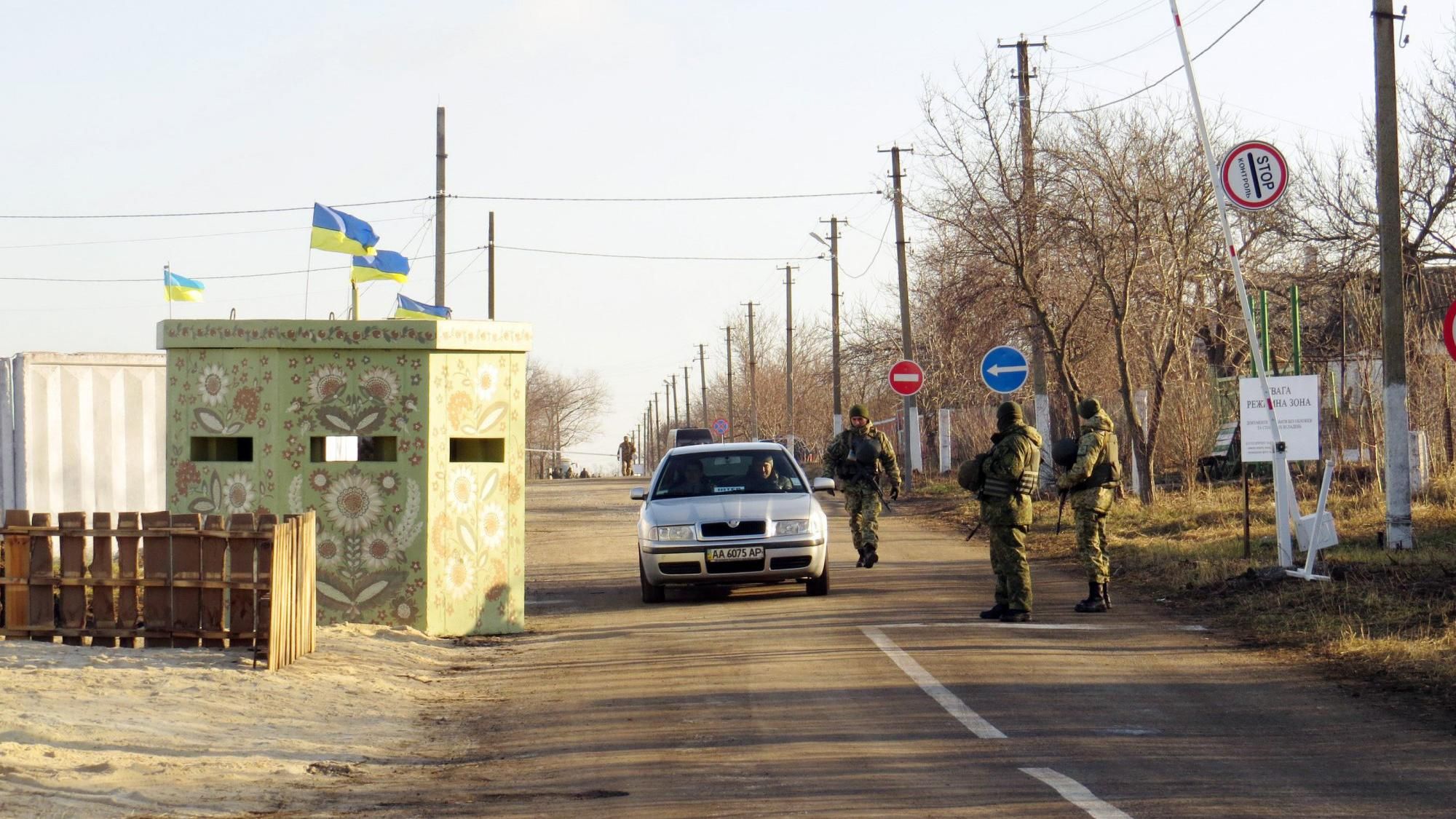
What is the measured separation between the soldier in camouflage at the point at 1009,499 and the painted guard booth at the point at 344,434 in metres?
4.35

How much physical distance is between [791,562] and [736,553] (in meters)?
0.53

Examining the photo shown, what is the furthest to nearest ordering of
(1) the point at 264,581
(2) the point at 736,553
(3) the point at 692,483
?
(3) the point at 692,483 → (2) the point at 736,553 → (1) the point at 264,581

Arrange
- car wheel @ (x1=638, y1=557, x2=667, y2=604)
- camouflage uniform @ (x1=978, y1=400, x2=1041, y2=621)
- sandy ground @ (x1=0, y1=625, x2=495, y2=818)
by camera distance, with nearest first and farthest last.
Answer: sandy ground @ (x1=0, y1=625, x2=495, y2=818) → camouflage uniform @ (x1=978, y1=400, x2=1041, y2=621) → car wheel @ (x1=638, y1=557, x2=667, y2=604)

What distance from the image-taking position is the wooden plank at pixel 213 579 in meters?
10.2

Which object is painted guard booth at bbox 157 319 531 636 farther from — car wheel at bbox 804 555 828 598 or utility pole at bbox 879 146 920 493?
utility pole at bbox 879 146 920 493

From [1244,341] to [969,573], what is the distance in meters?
14.5

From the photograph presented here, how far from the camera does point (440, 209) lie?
30.3 meters

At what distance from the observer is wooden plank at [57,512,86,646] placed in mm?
10328

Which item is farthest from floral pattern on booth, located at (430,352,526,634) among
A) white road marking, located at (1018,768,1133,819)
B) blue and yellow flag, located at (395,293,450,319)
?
blue and yellow flag, located at (395,293,450,319)

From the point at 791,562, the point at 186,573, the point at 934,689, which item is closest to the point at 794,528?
the point at 791,562

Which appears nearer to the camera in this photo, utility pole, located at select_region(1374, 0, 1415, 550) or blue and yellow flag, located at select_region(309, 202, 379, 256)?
utility pole, located at select_region(1374, 0, 1415, 550)

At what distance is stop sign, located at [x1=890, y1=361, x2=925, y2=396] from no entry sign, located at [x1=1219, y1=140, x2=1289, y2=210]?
52.3 ft

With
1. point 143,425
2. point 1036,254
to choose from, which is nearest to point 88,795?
point 143,425

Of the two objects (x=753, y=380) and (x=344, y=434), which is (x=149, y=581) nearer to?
(x=344, y=434)
